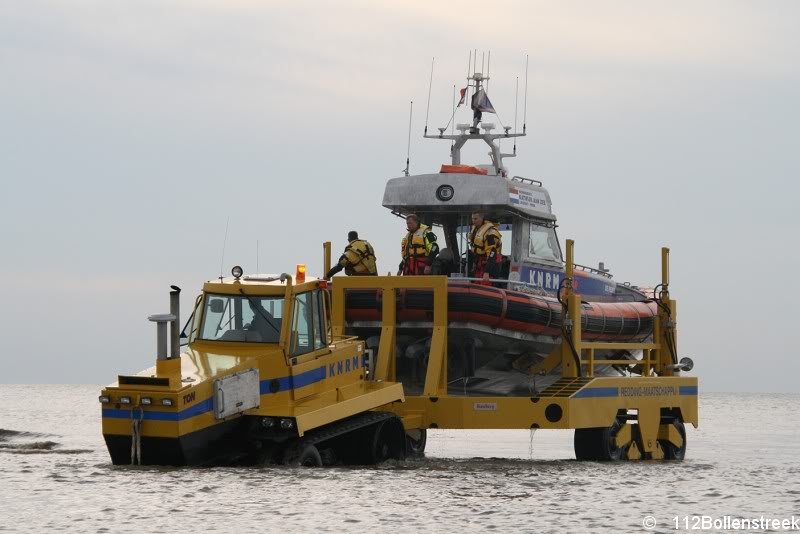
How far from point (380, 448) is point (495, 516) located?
14.0ft

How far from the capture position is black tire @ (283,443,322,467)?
18.0 meters

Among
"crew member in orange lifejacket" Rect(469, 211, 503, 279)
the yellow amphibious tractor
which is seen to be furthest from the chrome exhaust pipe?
"crew member in orange lifejacket" Rect(469, 211, 503, 279)

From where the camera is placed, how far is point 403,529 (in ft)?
48.3

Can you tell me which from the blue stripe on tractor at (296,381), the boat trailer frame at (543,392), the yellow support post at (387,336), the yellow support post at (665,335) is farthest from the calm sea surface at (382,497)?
the yellow support post at (665,335)

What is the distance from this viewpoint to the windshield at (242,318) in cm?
1850

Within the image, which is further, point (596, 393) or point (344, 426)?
point (596, 393)

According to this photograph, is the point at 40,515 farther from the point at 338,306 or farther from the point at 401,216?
the point at 401,216

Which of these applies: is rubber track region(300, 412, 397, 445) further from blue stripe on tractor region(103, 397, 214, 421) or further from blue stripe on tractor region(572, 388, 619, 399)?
blue stripe on tractor region(572, 388, 619, 399)

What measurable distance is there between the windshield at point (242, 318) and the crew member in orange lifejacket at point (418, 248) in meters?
→ 4.52

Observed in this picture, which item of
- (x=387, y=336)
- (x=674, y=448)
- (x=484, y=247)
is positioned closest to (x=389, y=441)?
(x=387, y=336)

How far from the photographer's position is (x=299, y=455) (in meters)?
18.0

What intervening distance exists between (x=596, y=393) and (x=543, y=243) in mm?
3624

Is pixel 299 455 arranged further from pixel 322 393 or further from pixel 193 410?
pixel 193 410

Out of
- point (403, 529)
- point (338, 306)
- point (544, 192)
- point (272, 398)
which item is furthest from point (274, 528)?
point (544, 192)
